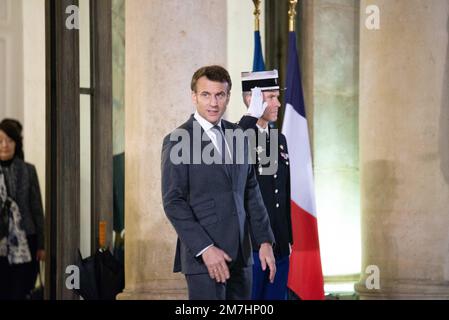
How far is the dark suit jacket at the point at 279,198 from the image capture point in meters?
9.18

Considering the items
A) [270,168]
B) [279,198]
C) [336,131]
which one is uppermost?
[336,131]

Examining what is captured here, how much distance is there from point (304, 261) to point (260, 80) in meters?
1.56

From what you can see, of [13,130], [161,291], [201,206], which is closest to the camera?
[201,206]

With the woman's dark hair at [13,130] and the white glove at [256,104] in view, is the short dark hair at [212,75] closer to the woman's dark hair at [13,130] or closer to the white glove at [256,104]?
the white glove at [256,104]

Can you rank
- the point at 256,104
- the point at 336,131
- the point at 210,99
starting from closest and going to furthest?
the point at 210,99, the point at 256,104, the point at 336,131

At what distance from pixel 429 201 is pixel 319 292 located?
3.91 feet

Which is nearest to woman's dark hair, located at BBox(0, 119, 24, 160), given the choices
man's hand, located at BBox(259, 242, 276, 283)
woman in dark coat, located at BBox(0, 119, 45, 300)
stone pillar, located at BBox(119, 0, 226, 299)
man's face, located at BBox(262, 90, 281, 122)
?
woman in dark coat, located at BBox(0, 119, 45, 300)

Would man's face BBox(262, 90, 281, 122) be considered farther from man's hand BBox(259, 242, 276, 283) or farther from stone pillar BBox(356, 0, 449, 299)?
stone pillar BBox(356, 0, 449, 299)

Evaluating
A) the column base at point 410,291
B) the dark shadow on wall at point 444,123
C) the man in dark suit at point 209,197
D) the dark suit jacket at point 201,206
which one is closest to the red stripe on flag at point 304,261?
the column base at point 410,291

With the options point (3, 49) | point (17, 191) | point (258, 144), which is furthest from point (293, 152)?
point (3, 49)

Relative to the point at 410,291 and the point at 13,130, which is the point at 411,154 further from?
the point at 13,130

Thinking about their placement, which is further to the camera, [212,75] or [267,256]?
[267,256]

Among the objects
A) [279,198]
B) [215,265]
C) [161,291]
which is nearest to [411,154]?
[279,198]

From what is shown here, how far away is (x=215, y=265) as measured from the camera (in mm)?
7926
